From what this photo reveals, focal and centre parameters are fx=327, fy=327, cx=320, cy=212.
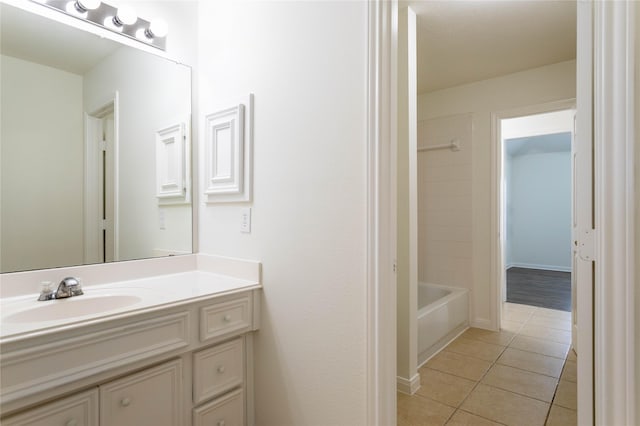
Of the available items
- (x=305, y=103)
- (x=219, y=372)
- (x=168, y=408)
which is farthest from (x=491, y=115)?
(x=168, y=408)

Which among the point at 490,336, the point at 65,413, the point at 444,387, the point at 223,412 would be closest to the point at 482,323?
the point at 490,336

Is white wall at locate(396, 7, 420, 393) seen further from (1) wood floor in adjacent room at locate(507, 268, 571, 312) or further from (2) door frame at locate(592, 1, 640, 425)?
(1) wood floor in adjacent room at locate(507, 268, 571, 312)

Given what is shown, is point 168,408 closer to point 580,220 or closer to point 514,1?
point 580,220

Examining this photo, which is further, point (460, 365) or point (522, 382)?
point (460, 365)

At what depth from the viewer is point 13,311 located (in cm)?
122

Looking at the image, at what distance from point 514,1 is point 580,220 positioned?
1731 millimetres

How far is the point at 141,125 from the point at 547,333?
3.69 metres

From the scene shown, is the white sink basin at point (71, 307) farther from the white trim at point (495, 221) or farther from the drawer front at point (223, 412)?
the white trim at point (495, 221)

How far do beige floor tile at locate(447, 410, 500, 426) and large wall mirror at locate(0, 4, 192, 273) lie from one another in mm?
1807

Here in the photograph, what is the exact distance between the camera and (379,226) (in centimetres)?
125

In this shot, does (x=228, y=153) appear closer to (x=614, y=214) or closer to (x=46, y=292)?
(x=46, y=292)

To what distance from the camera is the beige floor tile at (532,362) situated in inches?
91.6

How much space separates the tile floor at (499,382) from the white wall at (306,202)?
75cm

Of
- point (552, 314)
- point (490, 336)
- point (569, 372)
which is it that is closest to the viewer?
point (569, 372)
